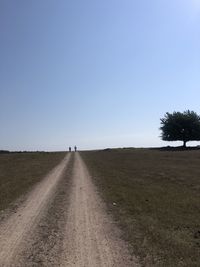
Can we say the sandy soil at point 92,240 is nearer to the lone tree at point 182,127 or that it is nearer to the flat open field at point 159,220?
the flat open field at point 159,220

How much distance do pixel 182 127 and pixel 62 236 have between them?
96603 mm

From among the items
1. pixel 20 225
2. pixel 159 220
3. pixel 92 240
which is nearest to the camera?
pixel 92 240

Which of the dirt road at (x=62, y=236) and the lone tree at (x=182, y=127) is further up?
the lone tree at (x=182, y=127)

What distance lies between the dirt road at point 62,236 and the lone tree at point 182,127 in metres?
89.0

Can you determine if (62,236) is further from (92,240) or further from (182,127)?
(182,127)

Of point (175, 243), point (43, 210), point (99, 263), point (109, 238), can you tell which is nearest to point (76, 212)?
point (43, 210)

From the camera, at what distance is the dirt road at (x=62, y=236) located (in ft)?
31.0

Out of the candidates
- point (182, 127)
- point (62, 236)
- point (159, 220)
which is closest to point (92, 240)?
point (62, 236)

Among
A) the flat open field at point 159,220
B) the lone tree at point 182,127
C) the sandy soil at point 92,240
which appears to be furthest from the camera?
the lone tree at point 182,127

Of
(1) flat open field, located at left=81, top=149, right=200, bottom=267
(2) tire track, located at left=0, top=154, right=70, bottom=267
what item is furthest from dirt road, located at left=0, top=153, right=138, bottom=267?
(1) flat open field, located at left=81, top=149, right=200, bottom=267

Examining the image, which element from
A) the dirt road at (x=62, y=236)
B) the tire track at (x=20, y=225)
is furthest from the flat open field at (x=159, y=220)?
the tire track at (x=20, y=225)

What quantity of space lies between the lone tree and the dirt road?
8896cm

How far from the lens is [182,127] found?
10600 centimetres

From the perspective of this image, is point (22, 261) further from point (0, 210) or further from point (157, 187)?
point (157, 187)
